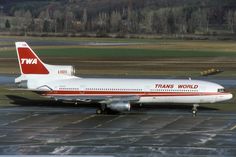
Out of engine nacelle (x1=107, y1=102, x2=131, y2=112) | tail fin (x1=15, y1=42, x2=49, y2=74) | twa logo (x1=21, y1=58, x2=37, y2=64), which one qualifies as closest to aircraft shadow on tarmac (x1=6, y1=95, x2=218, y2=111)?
tail fin (x1=15, y1=42, x2=49, y2=74)

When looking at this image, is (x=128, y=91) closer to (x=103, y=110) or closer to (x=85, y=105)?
(x=103, y=110)

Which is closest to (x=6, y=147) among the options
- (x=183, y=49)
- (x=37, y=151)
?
(x=37, y=151)

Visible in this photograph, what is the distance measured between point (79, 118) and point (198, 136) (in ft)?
48.5

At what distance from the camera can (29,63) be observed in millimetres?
71312

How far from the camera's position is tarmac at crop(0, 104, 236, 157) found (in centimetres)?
4884

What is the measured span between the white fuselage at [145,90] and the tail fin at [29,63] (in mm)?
2461

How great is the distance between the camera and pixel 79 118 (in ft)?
213

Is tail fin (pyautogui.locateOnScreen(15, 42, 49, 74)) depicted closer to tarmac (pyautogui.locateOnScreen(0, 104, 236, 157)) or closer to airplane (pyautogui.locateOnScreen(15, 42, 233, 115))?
airplane (pyautogui.locateOnScreen(15, 42, 233, 115))

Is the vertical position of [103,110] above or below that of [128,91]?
below

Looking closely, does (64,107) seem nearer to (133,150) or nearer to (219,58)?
(133,150)

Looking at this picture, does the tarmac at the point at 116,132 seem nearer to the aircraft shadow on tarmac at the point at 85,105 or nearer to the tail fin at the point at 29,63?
the aircraft shadow on tarmac at the point at 85,105

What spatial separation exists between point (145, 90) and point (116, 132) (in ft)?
39.9

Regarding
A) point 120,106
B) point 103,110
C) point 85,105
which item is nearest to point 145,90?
point 120,106

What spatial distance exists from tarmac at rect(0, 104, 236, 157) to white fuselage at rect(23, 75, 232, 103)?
71.4 inches
